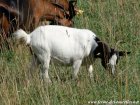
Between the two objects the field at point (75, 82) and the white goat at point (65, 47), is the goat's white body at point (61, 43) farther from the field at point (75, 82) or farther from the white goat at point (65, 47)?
the field at point (75, 82)

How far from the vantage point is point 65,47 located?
8492mm

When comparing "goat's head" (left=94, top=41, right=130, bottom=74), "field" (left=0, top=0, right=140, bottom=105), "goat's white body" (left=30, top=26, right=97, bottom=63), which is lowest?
"field" (left=0, top=0, right=140, bottom=105)

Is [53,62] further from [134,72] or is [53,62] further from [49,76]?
[134,72]

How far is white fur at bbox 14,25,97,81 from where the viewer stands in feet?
27.6

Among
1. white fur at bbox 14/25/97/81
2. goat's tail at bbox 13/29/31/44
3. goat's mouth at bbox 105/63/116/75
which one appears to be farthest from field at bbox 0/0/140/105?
goat's tail at bbox 13/29/31/44

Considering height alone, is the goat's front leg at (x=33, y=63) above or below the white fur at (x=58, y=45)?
below

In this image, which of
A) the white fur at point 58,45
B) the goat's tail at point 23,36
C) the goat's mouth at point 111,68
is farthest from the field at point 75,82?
the goat's tail at point 23,36

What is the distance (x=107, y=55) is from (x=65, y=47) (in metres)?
0.61

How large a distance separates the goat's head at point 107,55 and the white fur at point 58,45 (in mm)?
85

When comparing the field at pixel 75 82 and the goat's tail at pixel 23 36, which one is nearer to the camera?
the field at pixel 75 82

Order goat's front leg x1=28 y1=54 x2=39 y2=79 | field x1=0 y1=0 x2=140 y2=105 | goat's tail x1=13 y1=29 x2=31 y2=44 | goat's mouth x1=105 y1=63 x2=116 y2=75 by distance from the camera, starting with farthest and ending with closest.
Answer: goat's front leg x1=28 y1=54 x2=39 y2=79, goat's tail x1=13 y1=29 x2=31 y2=44, goat's mouth x1=105 y1=63 x2=116 y2=75, field x1=0 y1=0 x2=140 y2=105

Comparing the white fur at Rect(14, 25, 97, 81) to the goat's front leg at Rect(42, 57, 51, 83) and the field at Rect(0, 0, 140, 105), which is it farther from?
the field at Rect(0, 0, 140, 105)

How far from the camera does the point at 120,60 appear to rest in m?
8.91

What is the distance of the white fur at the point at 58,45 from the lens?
8.40 metres
